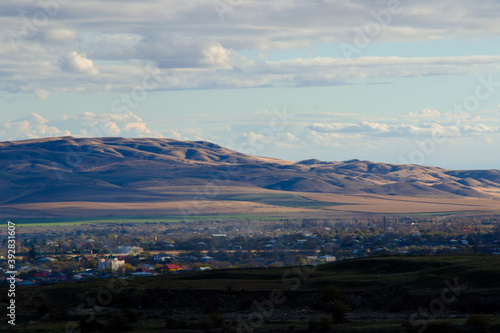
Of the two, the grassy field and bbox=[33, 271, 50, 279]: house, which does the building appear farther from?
the grassy field

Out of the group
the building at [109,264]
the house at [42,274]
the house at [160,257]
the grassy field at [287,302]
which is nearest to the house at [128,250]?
the house at [160,257]

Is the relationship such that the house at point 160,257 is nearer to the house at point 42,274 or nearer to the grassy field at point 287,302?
the house at point 42,274

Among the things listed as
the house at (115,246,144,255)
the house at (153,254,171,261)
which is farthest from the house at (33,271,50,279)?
the house at (115,246,144,255)

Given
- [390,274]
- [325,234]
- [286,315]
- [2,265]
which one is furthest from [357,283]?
[325,234]

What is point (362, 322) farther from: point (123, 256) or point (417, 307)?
point (123, 256)

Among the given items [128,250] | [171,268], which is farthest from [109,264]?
[128,250]

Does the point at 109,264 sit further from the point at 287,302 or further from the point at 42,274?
the point at 287,302
